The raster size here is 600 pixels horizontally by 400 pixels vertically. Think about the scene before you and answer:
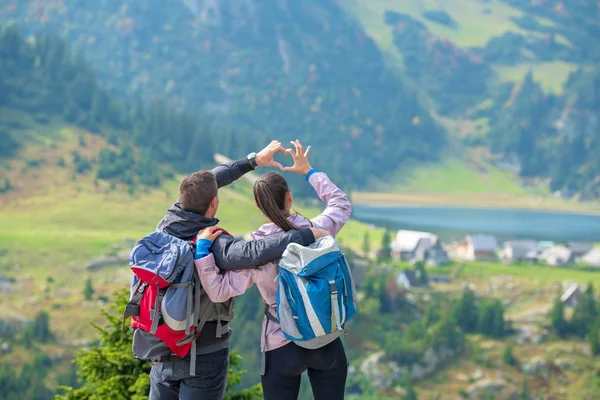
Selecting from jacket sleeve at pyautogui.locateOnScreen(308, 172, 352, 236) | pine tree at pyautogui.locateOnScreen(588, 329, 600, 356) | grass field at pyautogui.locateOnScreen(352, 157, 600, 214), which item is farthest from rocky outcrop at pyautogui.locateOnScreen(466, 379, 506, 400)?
grass field at pyautogui.locateOnScreen(352, 157, 600, 214)

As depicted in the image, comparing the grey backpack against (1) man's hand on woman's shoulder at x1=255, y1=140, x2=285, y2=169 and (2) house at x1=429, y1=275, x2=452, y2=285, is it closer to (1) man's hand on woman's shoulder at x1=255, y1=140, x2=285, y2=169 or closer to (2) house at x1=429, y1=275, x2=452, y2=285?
(1) man's hand on woman's shoulder at x1=255, y1=140, x2=285, y2=169

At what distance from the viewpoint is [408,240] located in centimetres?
8781

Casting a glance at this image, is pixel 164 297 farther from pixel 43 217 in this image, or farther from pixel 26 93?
pixel 26 93

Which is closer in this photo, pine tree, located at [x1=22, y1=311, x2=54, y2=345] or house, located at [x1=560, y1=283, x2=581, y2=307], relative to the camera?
pine tree, located at [x1=22, y1=311, x2=54, y2=345]

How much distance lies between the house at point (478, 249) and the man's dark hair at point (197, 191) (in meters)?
83.3

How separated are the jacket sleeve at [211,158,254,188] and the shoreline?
13591 centimetres

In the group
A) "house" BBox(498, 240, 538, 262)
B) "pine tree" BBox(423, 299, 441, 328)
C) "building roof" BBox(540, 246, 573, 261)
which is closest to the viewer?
"pine tree" BBox(423, 299, 441, 328)

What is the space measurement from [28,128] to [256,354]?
5061 centimetres

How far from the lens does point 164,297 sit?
4012 millimetres

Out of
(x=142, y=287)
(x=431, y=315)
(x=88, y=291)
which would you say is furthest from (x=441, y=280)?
(x=142, y=287)

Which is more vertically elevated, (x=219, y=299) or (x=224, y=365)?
(x=219, y=299)

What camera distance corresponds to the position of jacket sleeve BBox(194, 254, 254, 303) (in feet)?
13.4

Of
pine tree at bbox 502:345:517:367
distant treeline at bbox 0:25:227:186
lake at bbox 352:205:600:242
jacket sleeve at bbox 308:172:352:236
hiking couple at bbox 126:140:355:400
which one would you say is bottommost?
pine tree at bbox 502:345:517:367

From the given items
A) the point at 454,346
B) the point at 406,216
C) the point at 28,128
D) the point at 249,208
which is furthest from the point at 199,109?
the point at 454,346
